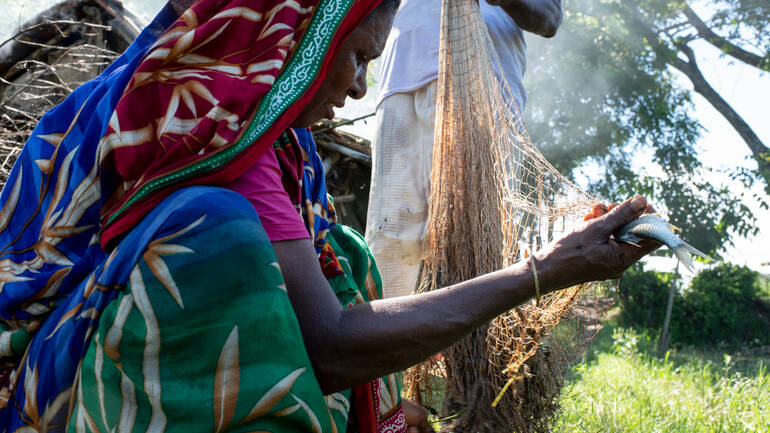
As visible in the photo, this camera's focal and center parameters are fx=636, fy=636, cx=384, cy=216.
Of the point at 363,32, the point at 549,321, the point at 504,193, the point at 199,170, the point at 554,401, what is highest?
the point at 363,32

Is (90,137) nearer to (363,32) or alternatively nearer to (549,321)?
(363,32)

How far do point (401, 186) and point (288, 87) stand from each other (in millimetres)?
1803

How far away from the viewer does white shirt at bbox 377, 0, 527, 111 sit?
3.22m

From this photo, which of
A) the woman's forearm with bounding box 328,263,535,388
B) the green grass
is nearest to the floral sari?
the woman's forearm with bounding box 328,263,535,388

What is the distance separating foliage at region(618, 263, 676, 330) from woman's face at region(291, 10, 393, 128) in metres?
12.7

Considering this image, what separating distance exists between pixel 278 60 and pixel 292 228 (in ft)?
1.16

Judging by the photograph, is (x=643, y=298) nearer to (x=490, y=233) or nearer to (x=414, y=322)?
(x=490, y=233)

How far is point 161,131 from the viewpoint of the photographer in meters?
1.28

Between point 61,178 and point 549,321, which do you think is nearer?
point 61,178

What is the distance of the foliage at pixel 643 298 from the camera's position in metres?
13.3

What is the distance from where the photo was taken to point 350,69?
156 cm

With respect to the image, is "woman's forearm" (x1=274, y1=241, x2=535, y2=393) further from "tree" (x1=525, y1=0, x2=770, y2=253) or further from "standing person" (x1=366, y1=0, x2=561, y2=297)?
"tree" (x1=525, y1=0, x2=770, y2=253)

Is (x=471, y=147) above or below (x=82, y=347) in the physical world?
above

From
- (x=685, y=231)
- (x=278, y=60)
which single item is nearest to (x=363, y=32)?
(x=278, y=60)
